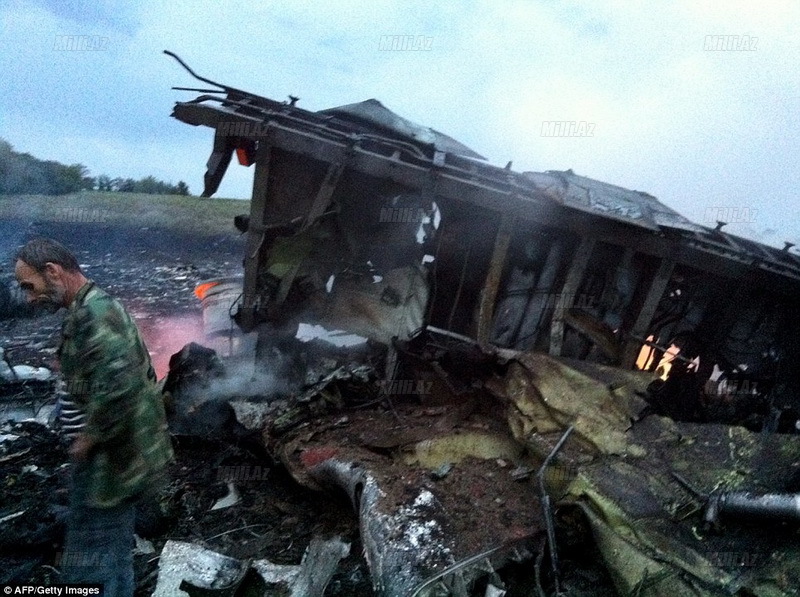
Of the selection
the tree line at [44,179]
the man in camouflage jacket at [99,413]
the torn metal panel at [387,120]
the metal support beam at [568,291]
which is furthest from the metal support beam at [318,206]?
the tree line at [44,179]

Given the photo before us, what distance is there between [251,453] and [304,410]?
672 mm

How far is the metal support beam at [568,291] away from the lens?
206 inches

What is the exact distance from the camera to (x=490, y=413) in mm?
4695

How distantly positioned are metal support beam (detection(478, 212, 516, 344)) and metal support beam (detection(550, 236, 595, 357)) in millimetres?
689

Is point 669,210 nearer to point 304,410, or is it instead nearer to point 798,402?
point 798,402

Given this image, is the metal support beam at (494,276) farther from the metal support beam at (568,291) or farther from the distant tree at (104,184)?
the distant tree at (104,184)

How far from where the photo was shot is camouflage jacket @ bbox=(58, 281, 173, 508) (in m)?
2.34

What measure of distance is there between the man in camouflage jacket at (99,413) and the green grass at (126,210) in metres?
13.7

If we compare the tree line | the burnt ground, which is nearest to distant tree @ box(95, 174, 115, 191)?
the tree line

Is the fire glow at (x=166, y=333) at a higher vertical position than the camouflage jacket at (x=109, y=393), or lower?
lower

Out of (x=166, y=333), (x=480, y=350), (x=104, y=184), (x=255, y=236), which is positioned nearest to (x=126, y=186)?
(x=104, y=184)

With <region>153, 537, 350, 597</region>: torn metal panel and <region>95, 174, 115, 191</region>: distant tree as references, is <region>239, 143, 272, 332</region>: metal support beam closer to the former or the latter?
<region>153, 537, 350, 597</region>: torn metal panel

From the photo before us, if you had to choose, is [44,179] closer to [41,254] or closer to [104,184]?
[104,184]

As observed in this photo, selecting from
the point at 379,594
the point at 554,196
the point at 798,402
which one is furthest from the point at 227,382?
the point at 798,402
